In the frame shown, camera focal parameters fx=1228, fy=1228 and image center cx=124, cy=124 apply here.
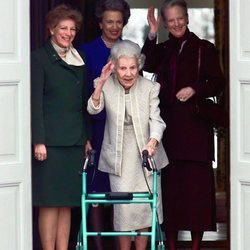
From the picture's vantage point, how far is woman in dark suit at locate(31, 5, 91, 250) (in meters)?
7.46

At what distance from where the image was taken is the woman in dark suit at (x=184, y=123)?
26.0 ft

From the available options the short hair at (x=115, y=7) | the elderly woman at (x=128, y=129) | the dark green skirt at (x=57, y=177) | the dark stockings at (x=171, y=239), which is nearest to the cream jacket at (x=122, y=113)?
the elderly woman at (x=128, y=129)

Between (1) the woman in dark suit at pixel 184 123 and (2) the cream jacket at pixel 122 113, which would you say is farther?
(1) the woman in dark suit at pixel 184 123

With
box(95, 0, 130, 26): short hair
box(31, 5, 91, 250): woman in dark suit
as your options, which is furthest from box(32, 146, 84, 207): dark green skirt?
box(95, 0, 130, 26): short hair

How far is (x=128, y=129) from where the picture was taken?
7.57m

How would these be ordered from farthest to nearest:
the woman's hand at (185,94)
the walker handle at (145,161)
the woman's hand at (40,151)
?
1. the woman's hand at (185,94)
2. the woman's hand at (40,151)
3. the walker handle at (145,161)

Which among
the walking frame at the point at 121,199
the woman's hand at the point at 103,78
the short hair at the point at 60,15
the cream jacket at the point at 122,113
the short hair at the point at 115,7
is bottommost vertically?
the walking frame at the point at 121,199

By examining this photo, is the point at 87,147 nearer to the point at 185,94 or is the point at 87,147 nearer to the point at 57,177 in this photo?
the point at 57,177

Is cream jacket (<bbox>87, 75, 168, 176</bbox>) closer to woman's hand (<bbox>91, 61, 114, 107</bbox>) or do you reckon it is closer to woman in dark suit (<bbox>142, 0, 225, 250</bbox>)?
woman's hand (<bbox>91, 61, 114, 107</bbox>)

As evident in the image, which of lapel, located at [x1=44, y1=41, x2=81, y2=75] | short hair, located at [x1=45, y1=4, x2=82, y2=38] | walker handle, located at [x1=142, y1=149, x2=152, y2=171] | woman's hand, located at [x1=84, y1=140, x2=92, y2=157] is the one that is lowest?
walker handle, located at [x1=142, y1=149, x2=152, y2=171]

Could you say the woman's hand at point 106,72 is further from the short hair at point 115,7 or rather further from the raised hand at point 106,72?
the short hair at point 115,7
